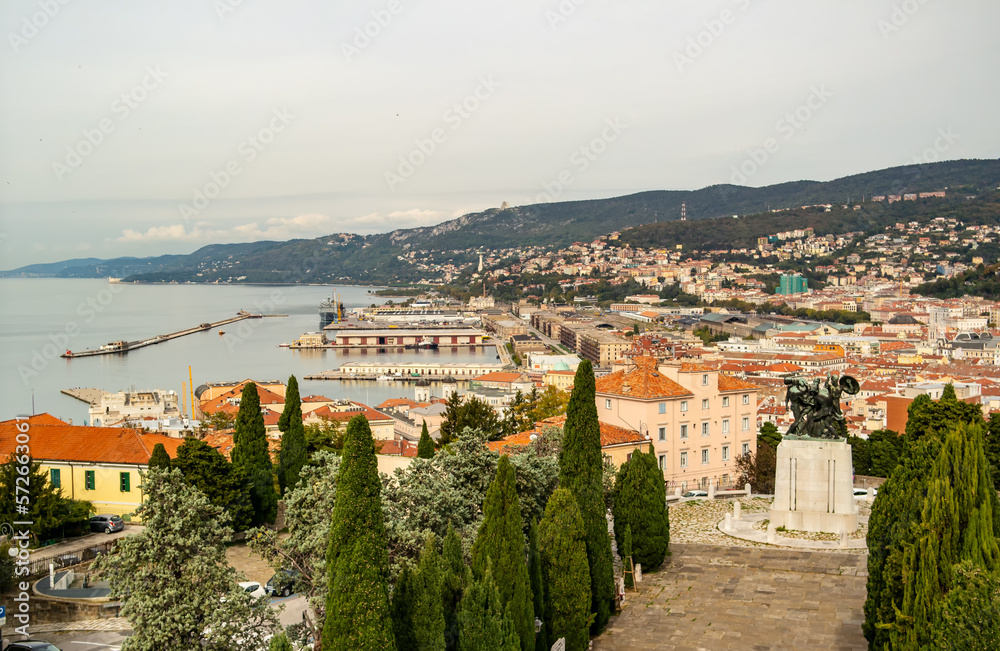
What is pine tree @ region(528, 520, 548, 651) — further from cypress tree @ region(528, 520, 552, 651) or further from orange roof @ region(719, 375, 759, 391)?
orange roof @ region(719, 375, 759, 391)

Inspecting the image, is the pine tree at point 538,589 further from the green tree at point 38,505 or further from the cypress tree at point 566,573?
the green tree at point 38,505

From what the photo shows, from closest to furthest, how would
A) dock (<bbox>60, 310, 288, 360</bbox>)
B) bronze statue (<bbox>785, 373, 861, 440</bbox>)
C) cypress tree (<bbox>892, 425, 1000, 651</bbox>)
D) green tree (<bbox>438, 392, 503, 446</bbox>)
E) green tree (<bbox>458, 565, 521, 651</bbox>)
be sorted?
cypress tree (<bbox>892, 425, 1000, 651</bbox>) → green tree (<bbox>458, 565, 521, 651</bbox>) → bronze statue (<bbox>785, 373, 861, 440</bbox>) → green tree (<bbox>438, 392, 503, 446</bbox>) → dock (<bbox>60, 310, 288, 360</bbox>)

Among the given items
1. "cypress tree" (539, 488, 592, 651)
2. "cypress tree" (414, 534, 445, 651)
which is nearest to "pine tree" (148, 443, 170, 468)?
"cypress tree" (539, 488, 592, 651)

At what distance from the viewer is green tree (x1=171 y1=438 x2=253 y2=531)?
536 inches

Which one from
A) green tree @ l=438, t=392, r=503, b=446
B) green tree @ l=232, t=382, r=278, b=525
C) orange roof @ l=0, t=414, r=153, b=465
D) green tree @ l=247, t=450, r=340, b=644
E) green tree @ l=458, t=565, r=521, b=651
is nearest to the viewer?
green tree @ l=458, t=565, r=521, b=651

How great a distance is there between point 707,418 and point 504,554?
481 inches

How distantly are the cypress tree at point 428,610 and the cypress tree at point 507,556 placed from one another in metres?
1.14

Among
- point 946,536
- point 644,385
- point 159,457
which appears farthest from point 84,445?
point 946,536

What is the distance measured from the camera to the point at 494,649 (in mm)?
7953

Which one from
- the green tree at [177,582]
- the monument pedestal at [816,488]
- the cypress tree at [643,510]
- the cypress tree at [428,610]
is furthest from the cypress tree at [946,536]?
the monument pedestal at [816,488]

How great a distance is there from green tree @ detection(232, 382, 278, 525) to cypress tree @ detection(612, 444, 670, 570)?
19.3 ft

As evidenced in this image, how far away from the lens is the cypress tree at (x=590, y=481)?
10.3 metres

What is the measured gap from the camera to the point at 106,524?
550 inches

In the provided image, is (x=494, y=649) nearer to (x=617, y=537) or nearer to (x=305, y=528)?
(x=305, y=528)
